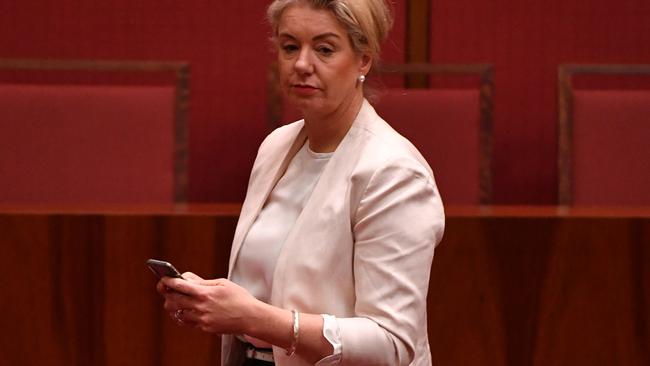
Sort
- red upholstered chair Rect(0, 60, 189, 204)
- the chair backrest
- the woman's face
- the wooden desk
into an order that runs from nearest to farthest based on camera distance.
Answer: the woman's face → the wooden desk → red upholstered chair Rect(0, 60, 189, 204) → the chair backrest

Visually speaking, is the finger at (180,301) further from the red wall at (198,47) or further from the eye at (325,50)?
the red wall at (198,47)

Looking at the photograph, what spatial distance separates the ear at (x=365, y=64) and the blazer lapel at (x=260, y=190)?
0.13 metres

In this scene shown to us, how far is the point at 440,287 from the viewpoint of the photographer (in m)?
1.64

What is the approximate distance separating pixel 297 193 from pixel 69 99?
130 cm

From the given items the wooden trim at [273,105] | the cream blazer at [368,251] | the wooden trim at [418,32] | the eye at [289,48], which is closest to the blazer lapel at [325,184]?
the cream blazer at [368,251]

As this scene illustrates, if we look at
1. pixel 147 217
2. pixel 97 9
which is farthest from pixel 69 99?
pixel 147 217

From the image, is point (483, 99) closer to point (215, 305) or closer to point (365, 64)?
point (365, 64)

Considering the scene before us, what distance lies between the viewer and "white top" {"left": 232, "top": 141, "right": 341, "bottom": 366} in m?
1.23

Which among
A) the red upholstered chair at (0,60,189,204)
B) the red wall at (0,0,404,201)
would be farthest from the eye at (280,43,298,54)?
the red wall at (0,0,404,201)

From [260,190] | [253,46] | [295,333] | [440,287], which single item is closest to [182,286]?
[295,333]

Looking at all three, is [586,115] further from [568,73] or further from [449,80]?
[449,80]

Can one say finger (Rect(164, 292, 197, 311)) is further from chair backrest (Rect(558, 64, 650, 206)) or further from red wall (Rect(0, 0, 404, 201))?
red wall (Rect(0, 0, 404, 201))

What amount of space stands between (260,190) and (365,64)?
20 cm

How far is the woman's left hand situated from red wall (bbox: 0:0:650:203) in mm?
1799
